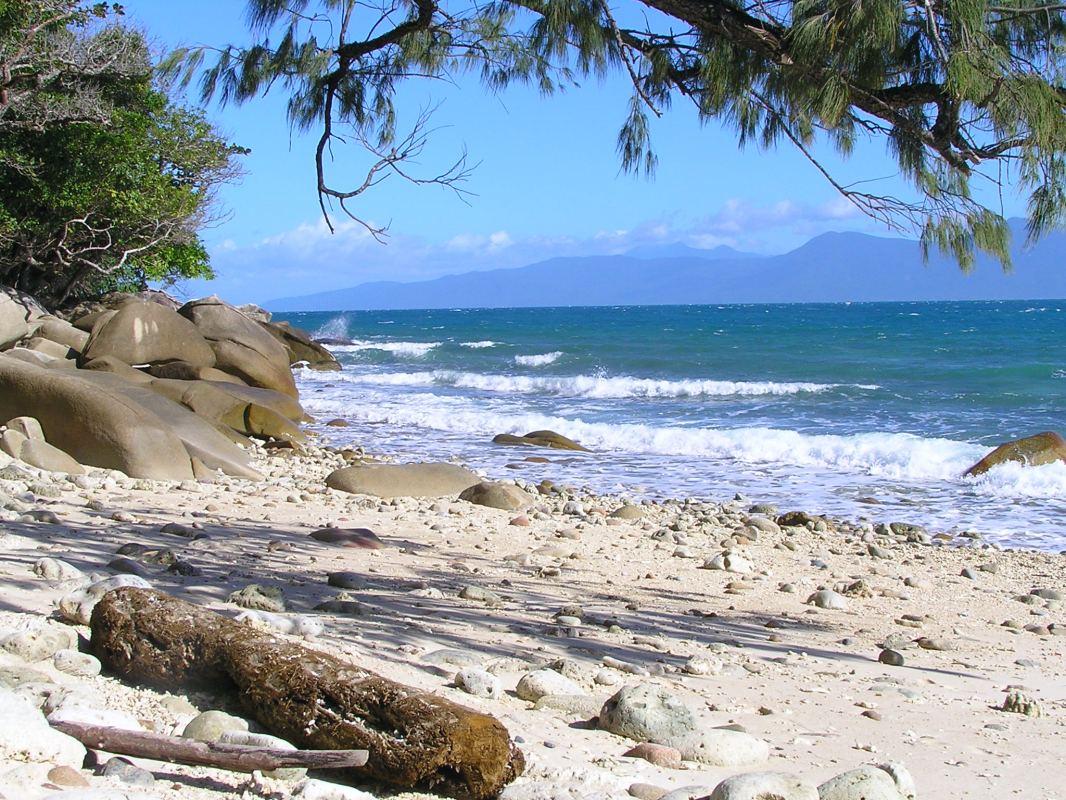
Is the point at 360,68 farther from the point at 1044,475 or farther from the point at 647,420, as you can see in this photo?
the point at 647,420

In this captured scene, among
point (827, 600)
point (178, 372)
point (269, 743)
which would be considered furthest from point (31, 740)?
point (178, 372)

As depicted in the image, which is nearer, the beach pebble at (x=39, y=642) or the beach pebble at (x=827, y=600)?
the beach pebble at (x=39, y=642)

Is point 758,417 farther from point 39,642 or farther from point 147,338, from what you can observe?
point 39,642

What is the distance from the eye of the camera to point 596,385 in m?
25.9

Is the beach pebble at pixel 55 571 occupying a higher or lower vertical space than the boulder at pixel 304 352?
lower

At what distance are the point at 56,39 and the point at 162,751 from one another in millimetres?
17078

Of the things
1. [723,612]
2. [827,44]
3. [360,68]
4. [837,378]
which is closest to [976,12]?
[827,44]

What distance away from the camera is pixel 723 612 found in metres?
6.17

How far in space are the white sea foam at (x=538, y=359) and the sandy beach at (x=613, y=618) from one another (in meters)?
25.0

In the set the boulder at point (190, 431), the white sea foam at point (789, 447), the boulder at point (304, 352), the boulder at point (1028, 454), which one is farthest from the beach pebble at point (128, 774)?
the boulder at point (304, 352)

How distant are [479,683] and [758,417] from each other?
1578 centimetres

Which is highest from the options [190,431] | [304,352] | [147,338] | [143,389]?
[147,338]

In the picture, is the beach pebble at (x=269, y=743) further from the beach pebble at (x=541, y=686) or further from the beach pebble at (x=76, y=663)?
the beach pebble at (x=541, y=686)

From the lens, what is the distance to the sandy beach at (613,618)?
3404 millimetres
